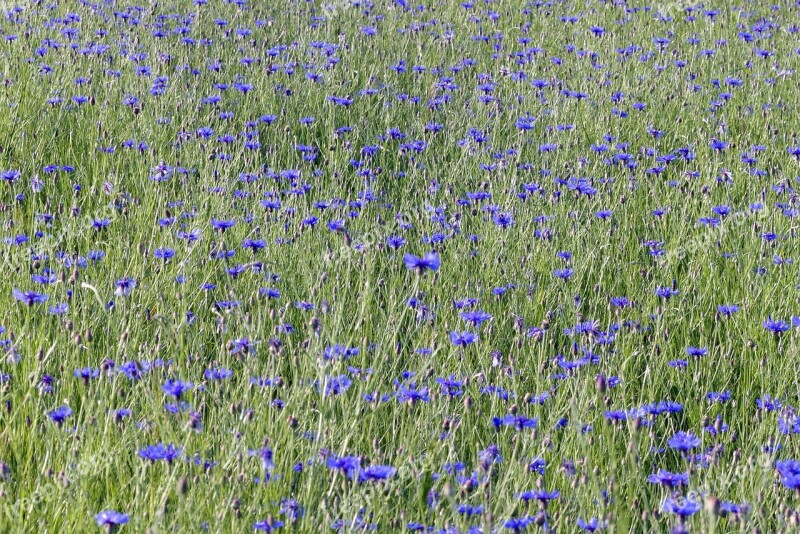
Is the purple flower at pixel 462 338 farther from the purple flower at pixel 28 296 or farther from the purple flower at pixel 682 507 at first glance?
the purple flower at pixel 28 296

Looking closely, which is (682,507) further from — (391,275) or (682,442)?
(391,275)

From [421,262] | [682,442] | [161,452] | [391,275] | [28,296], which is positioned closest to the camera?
[161,452]

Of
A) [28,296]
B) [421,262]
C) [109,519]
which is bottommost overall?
[109,519]

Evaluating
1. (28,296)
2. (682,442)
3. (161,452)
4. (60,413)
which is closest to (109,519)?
(161,452)

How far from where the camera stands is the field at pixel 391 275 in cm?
195

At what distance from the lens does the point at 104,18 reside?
A: 5672 millimetres

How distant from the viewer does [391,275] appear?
3037mm

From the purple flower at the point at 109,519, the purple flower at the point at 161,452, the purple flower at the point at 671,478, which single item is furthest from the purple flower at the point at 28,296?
the purple flower at the point at 671,478

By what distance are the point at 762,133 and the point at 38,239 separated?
11.0 feet

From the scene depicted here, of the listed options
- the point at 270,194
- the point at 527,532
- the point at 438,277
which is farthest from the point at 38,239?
the point at 527,532

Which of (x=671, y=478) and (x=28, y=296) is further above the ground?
(x=28, y=296)

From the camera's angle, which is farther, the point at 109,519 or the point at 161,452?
the point at 161,452

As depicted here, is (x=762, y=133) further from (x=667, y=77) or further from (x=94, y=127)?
(x=94, y=127)

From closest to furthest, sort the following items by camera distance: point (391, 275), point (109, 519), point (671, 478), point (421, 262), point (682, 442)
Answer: point (109, 519) → point (671, 478) → point (682, 442) → point (421, 262) → point (391, 275)
